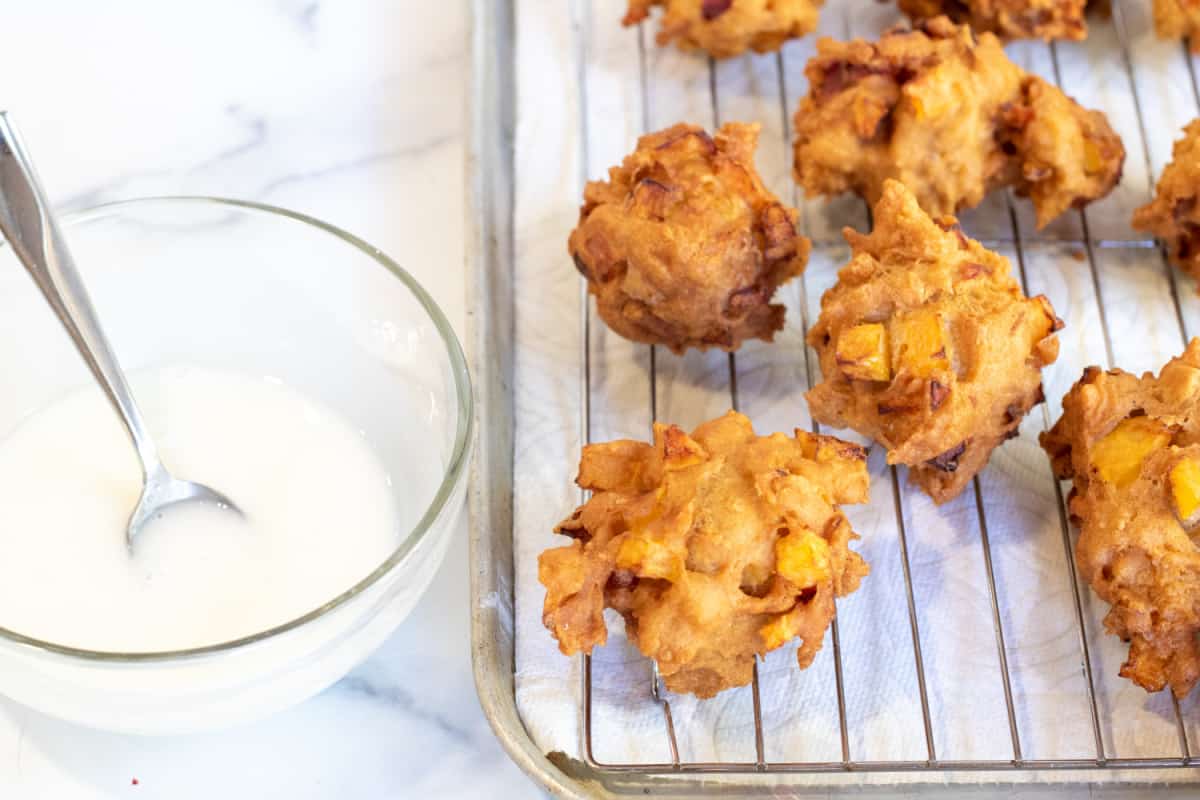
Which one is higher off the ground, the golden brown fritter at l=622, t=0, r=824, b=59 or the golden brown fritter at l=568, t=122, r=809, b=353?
the golden brown fritter at l=622, t=0, r=824, b=59

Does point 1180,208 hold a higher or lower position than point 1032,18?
lower

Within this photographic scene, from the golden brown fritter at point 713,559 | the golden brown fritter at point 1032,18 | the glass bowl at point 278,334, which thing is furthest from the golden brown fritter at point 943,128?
the glass bowl at point 278,334

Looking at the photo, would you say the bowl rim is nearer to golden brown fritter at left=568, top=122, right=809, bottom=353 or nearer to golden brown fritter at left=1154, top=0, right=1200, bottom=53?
golden brown fritter at left=568, top=122, right=809, bottom=353

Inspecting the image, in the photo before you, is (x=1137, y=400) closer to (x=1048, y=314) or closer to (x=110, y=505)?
(x=1048, y=314)

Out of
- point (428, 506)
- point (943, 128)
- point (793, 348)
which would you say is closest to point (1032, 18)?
point (943, 128)

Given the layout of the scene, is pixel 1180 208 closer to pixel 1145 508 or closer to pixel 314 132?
pixel 1145 508

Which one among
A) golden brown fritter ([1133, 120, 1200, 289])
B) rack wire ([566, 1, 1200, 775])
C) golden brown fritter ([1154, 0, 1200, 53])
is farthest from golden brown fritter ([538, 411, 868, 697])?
golden brown fritter ([1154, 0, 1200, 53])

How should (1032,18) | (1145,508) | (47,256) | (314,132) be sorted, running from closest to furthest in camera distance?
(47,256) < (1145,508) < (1032,18) < (314,132)
